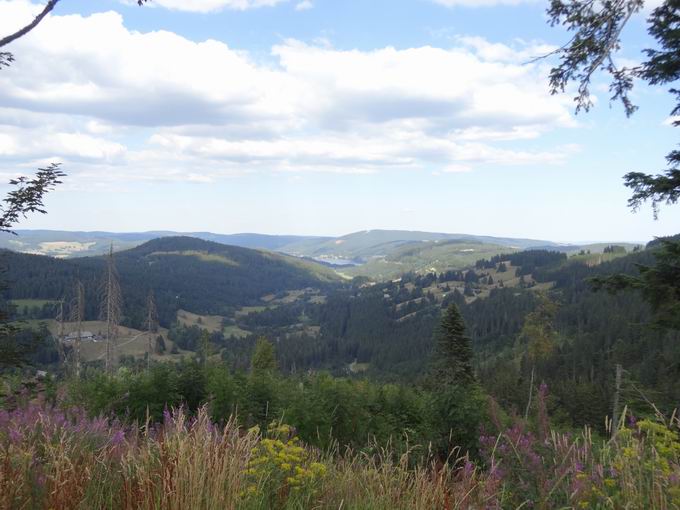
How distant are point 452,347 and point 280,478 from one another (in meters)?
32.0

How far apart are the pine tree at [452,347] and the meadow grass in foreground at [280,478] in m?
A: 30.5

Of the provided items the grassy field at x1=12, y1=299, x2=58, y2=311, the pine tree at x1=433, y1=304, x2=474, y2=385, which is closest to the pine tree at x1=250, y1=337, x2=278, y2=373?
the pine tree at x1=433, y1=304, x2=474, y2=385

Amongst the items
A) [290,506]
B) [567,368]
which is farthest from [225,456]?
[567,368]

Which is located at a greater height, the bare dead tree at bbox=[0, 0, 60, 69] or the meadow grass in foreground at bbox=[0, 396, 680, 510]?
the bare dead tree at bbox=[0, 0, 60, 69]

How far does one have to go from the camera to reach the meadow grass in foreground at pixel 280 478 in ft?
9.55

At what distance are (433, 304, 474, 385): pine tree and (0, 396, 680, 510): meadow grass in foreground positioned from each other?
3050cm

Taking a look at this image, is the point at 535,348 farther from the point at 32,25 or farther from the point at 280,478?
the point at 32,25

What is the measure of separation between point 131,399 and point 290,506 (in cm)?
1308

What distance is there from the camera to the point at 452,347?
112 feet

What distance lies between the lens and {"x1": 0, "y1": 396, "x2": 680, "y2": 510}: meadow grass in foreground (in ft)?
9.55

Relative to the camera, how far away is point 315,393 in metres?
17.4

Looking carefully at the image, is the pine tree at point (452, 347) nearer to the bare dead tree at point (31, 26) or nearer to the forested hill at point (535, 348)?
the forested hill at point (535, 348)

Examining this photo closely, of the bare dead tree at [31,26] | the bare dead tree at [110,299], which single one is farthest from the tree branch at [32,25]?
the bare dead tree at [110,299]

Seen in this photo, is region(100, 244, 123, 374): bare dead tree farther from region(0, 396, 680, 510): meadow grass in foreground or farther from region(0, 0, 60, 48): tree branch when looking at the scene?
region(0, 396, 680, 510): meadow grass in foreground
